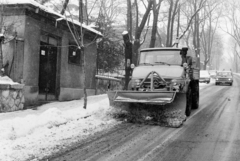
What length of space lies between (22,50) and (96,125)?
4791 mm

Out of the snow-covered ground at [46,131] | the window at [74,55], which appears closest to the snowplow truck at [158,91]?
the snow-covered ground at [46,131]

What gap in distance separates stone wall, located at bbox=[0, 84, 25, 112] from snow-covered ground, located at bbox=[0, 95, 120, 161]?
14.7 inches

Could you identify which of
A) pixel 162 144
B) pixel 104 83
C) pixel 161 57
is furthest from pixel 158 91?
pixel 104 83

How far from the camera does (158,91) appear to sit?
7.20 metres

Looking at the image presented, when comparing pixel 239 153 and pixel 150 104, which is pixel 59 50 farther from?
pixel 239 153

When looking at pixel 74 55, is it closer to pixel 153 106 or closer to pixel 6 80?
pixel 6 80

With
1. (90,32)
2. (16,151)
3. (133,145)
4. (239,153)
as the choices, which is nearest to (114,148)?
(133,145)

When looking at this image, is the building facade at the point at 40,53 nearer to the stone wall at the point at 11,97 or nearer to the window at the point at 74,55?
the window at the point at 74,55

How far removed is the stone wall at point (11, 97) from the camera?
8.73 meters

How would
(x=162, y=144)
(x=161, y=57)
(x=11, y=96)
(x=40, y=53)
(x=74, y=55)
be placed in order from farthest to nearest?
(x=74, y=55)
(x=40, y=53)
(x=161, y=57)
(x=11, y=96)
(x=162, y=144)

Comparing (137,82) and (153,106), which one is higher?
(137,82)

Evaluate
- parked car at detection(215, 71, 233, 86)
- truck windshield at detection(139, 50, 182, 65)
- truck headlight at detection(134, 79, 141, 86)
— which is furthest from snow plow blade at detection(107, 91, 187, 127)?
parked car at detection(215, 71, 233, 86)

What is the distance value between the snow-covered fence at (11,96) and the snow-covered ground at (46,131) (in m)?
0.38

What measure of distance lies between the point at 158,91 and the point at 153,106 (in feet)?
1.92
